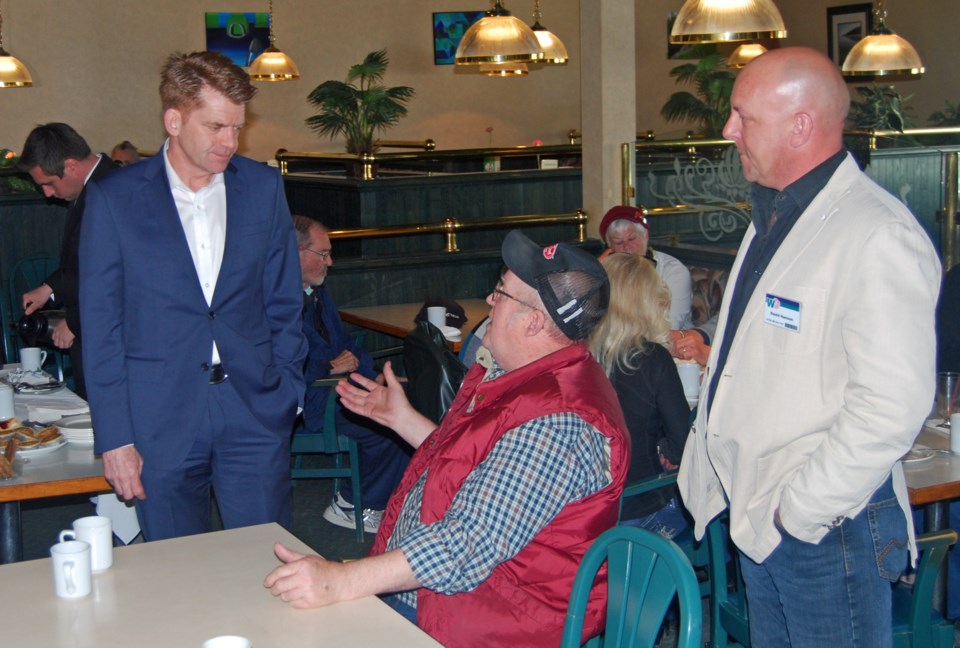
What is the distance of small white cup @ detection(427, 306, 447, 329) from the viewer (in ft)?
16.7

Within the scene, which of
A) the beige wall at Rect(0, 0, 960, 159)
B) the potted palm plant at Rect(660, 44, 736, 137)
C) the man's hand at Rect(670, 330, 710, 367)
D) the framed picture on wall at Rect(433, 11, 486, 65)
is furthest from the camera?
the framed picture on wall at Rect(433, 11, 486, 65)

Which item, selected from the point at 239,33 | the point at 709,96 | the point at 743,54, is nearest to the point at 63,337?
the point at 743,54

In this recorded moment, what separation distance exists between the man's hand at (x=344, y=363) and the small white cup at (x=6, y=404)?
156 centimetres

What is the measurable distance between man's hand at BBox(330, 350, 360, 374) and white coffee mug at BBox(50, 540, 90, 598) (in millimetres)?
2811

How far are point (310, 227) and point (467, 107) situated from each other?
9023 millimetres

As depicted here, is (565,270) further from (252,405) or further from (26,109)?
(26,109)

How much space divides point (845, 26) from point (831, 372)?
11936 millimetres

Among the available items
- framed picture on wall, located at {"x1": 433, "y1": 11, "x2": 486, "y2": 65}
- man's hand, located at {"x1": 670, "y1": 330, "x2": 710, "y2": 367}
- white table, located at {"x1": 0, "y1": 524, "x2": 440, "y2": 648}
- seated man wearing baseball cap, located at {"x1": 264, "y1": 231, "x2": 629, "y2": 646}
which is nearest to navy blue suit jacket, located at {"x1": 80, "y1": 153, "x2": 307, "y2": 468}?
white table, located at {"x1": 0, "y1": 524, "x2": 440, "y2": 648}

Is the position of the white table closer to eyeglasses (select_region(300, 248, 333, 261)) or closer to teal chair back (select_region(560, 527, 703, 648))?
teal chair back (select_region(560, 527, 703, 648))

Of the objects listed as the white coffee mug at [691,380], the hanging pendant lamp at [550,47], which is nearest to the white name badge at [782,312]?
the white coffee mug at [691,380]

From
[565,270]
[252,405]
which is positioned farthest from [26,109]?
[565,270]

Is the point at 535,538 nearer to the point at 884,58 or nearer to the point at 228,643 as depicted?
the point at 228,643

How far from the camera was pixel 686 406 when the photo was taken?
318 cm

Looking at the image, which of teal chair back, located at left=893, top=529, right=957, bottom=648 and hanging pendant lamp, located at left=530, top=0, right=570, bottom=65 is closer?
teal chair back, located at left=893, top=529, right=957, bottom=648
